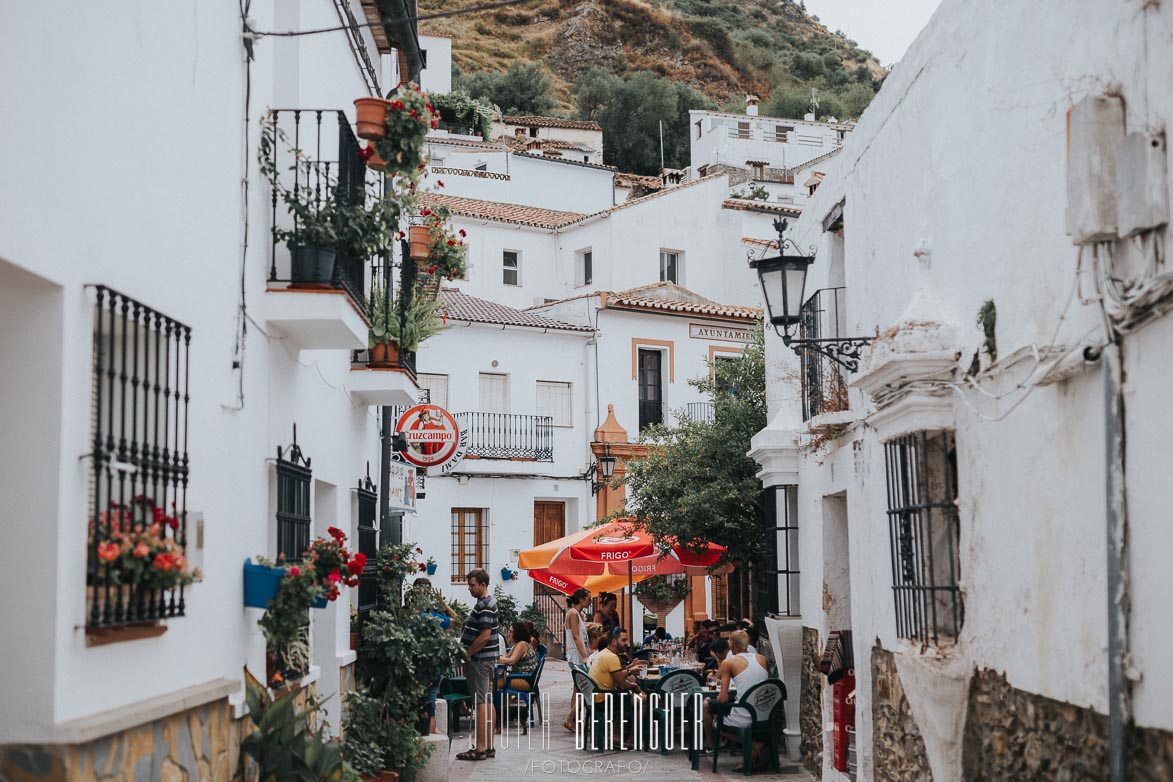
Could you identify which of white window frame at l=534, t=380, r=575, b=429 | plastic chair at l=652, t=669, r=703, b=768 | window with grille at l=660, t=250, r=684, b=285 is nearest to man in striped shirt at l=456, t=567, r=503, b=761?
plastic chair at l=652, t=669, r=703, b=768

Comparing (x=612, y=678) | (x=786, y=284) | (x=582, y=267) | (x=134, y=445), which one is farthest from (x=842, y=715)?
(x=582, y=267)

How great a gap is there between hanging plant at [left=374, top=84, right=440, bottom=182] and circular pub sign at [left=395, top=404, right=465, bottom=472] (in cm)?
667

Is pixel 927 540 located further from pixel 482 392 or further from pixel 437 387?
pixel 482 392

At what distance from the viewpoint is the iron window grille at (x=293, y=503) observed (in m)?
8.46

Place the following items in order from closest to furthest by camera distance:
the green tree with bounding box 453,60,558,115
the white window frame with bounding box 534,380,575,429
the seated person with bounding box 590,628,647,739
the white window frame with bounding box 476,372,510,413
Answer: the seated person with bounding box 590,628,647,739 < the white window frame with bounding box 476,372,510,413 < the white window frame with bounding box 534,380,575,429 < the green tree with bounding box 453,60,558,115

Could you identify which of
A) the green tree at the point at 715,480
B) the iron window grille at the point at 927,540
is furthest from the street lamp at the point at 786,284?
the green tree at the point at 715,480

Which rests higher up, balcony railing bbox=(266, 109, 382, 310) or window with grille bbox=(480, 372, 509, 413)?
window with grille bbox=(480, 372, 509, 413)

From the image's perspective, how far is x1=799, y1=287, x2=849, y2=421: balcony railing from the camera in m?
12.3

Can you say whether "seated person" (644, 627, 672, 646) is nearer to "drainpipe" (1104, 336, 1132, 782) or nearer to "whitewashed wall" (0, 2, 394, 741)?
"whitewashed wall" (0, 2, 394, 741)

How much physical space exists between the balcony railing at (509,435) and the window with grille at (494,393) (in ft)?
1.09

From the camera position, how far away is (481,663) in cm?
1506

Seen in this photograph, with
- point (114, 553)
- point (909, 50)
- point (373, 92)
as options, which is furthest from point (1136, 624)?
point (373, 92)

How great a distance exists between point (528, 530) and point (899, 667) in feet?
73.5

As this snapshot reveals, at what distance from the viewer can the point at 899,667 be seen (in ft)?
29.7
